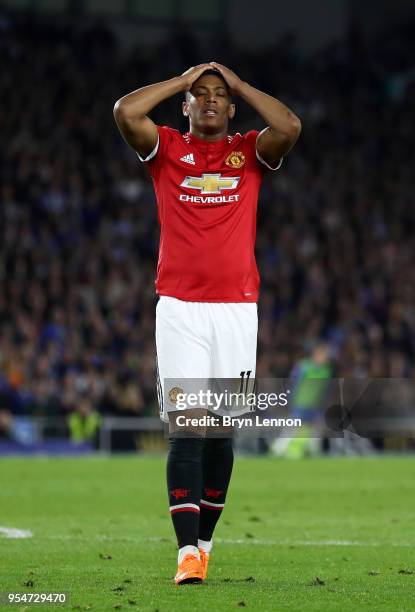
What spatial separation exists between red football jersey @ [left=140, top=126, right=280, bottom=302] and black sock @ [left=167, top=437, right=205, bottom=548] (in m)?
0.79

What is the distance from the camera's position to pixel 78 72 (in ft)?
103

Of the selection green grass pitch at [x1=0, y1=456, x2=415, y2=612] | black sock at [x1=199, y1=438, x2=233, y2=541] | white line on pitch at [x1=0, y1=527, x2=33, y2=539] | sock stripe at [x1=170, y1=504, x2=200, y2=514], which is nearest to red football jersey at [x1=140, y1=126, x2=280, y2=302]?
black sock at [x1=199, y1=438, x2=233, y2=541]

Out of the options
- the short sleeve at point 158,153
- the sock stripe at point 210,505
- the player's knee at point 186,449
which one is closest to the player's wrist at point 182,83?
the short sleeve at point 158,153

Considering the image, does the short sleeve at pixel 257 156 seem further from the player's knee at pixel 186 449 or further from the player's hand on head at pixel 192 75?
the player's knee at pixel 186 449

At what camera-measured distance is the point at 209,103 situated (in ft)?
24.3

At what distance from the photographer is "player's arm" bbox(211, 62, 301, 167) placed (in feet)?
24.1

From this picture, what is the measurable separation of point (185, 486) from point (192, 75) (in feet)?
7.08

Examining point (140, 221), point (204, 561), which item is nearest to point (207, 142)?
point (204, 561)

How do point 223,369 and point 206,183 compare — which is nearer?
point 223,369

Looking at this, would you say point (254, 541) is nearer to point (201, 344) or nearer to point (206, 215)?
point (201, 344)

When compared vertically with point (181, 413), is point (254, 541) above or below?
below

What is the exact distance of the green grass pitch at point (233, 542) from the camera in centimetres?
675

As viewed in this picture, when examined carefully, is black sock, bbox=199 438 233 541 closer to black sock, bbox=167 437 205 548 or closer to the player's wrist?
black sock, bbox=167 437 205 548

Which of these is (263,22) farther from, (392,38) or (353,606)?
(353,606)
